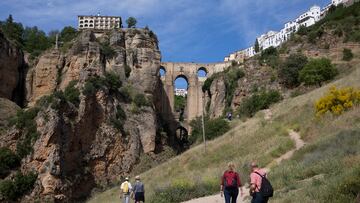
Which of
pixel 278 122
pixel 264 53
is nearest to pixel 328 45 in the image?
pixel 264 53

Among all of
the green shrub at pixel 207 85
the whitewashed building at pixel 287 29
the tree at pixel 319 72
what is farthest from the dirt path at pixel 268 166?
the whitewashed building at pixel 287 29

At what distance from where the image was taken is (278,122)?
1066 inches

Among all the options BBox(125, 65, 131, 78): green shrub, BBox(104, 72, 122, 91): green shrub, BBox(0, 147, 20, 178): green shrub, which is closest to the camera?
BBox(0, 147, 20, 178): green shrub

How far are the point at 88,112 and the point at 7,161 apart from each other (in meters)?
9.16

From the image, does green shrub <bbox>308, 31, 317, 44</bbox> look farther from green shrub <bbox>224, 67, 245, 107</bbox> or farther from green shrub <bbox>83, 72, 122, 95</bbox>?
green shrub <bbox>83, 72, 122, 95</bbox>

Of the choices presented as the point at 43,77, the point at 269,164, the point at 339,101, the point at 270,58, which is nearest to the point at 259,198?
the point at 269,164

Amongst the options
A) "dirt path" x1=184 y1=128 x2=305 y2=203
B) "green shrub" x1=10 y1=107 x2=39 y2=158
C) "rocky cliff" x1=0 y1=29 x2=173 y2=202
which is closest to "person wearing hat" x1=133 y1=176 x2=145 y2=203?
"dirt path" x1=184 y1=128 x2=305 y2=203

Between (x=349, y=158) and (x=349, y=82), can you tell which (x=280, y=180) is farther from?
(x=349, y=82)

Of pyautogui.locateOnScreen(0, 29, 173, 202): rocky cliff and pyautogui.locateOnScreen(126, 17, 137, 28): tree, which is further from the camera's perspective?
pyautogui.locateOnScreen(126, 17, 137, 28): tree

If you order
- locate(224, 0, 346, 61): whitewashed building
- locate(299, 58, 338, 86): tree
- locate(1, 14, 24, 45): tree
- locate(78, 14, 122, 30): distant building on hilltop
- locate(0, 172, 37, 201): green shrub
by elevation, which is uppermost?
locate(224, 0, 346, 61): whitewashed building

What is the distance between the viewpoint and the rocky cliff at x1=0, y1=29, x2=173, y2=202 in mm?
37031

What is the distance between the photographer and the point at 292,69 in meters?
43.6

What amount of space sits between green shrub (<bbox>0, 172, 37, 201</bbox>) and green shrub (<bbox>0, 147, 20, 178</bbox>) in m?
1.20

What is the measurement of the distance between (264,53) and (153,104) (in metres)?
14.5
